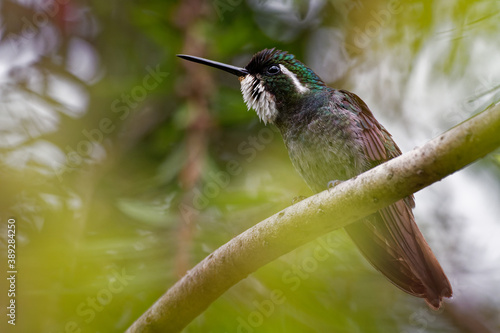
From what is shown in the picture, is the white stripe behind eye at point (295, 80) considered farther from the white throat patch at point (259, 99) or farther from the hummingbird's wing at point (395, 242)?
the hummingbird's wing at point (395, 242)

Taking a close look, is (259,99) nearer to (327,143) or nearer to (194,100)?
(194,100)

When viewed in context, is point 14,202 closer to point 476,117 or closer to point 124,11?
point 124,11

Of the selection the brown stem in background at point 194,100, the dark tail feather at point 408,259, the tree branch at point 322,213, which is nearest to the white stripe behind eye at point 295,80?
the brown stem in background at point 194,100

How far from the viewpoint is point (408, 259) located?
2.59m

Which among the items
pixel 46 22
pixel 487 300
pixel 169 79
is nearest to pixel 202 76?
pixel 169 79

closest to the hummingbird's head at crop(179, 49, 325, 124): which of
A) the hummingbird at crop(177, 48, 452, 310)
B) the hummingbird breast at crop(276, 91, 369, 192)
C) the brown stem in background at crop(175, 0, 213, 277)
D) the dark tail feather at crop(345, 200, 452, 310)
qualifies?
the hummingbird at crop(177, 48, 452, 310)

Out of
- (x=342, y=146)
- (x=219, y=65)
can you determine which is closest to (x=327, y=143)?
(x=342, y=146)

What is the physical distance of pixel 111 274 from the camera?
269 centimetres

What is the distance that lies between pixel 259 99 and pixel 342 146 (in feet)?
2.01

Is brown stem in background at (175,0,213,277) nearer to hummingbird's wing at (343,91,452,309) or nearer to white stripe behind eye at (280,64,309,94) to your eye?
white stripe behind eye at (280,64,309,94)

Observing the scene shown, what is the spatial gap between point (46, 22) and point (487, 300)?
10.4 ft

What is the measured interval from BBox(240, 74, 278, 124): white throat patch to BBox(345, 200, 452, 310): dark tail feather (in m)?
0.81

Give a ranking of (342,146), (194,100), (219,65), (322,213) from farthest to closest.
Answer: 1. (194,100)
2. (219,65)
3. (342,146)
4. (322,213)

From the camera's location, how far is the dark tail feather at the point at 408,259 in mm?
2521
